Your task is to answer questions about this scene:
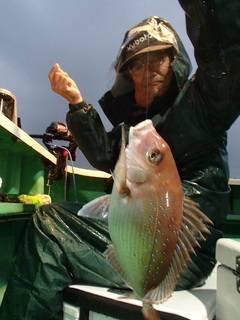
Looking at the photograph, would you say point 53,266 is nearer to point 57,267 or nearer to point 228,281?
point 57,267

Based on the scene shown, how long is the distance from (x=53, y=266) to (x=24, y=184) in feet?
5.95

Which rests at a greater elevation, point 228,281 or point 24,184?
point 24,184

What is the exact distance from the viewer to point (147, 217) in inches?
62.0

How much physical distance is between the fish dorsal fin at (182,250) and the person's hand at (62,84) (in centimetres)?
152

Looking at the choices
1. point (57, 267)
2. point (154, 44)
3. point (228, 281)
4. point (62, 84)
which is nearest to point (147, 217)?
point (228, 281)

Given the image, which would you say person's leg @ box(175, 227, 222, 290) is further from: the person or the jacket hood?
the jacket hood

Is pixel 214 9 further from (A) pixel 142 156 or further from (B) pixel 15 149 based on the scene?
(B) pixel 15 149

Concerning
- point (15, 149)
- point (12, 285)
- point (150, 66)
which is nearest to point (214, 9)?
point (150, 66)

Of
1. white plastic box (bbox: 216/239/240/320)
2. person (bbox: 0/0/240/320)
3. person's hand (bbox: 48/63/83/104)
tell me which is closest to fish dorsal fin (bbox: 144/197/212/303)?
white plastic box (bbox: 216/239/240/320)

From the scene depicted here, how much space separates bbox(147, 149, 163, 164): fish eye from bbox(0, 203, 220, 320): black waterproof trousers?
1146mm

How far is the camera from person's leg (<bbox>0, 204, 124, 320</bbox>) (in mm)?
2580

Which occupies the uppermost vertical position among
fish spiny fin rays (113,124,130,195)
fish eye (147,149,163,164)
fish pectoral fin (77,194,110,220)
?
fish eye (147,149,163,164)

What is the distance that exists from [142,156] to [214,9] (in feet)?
3.64

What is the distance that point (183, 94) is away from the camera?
2832 millimetres
